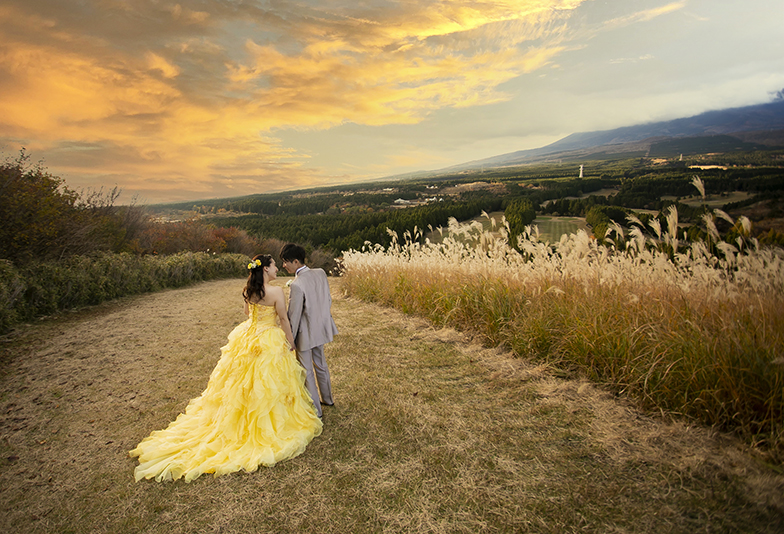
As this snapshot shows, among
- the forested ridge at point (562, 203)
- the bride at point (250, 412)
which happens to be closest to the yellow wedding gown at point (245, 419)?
the bride at point (250, 412)

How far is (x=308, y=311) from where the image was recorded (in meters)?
3.75

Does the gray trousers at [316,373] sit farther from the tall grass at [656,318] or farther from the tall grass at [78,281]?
the tall grass at [78,281]

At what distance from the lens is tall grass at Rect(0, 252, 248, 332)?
7652mm

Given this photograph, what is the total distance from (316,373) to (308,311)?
92 centimetres

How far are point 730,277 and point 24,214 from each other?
47.0ft

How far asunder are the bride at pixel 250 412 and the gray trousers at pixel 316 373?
0.10m

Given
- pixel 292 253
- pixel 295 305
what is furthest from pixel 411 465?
pixel 292 253

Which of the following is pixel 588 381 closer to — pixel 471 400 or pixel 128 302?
pixel 471 400

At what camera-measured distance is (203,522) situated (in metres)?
2.64

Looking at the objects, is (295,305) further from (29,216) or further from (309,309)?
(29,216)

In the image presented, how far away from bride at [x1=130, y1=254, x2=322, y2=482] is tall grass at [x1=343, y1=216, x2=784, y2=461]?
336 cm

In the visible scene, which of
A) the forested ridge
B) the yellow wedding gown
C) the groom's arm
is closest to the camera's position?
the yellow wedding gown

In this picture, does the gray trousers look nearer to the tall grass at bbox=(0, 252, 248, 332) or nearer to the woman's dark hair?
the woman's dark hair

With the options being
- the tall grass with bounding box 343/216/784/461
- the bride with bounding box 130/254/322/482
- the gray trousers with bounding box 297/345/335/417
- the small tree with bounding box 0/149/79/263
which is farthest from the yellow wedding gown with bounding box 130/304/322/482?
the small tree with bounding box 0/149/79/263
